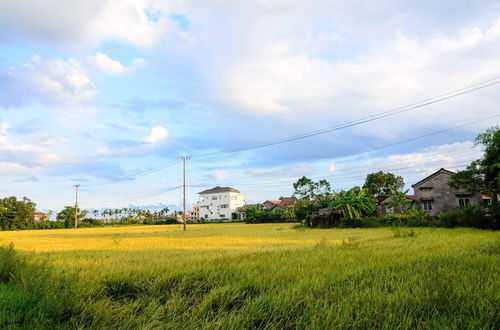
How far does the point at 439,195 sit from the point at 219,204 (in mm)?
67248

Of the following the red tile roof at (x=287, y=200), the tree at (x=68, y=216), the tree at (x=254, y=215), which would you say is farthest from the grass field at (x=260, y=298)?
the red tile roof at (x=287, y=200)

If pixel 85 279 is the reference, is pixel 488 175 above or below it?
above

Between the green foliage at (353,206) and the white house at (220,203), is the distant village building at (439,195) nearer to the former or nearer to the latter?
the green foliage at (353,206)

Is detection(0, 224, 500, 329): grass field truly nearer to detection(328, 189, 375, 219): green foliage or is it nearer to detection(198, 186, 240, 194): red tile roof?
detection(328, 189, 375, 219): green foliage

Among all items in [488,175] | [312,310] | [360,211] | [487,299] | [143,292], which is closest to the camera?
[312,310]

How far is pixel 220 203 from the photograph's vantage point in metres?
97.4

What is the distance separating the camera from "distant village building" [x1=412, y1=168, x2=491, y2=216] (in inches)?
1470

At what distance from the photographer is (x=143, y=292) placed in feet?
14.5

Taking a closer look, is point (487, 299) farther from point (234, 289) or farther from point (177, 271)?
point (177, 271)

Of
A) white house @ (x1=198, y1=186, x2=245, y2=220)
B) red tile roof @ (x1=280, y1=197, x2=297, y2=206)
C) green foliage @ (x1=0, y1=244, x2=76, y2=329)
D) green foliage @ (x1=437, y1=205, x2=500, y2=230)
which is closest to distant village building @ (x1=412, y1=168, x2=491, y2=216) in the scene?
green foliage @ (x1=437, y1=205, x2=500, y2=230)

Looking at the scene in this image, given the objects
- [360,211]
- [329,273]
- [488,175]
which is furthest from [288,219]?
[329,273]

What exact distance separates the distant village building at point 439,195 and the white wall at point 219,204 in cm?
6128

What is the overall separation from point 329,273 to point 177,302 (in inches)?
93.5

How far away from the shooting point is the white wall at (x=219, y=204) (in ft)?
313
